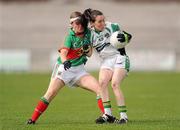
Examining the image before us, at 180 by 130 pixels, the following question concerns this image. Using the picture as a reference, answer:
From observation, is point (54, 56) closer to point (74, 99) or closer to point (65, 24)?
point (65, 24)

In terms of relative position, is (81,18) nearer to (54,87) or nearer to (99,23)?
(99,23)

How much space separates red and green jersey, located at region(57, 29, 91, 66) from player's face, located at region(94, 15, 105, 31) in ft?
0.68

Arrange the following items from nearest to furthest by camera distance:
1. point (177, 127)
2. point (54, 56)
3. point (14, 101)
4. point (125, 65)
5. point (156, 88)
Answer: point (177, 127) < point (125, 65) < point (14, 101) < point (156, 88) < point (54, 56)

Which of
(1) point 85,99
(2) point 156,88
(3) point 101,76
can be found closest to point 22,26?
(2) point 156,88

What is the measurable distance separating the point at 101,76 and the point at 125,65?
53 centimetres

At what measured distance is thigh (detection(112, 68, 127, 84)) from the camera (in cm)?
1466

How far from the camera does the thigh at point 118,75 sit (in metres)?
14.7

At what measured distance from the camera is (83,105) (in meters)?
20.1

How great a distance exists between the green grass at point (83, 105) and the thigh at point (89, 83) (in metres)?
0.69

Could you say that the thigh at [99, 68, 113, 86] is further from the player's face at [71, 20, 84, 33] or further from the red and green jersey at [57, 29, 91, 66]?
the player's face at [71, 20, 84, 33]

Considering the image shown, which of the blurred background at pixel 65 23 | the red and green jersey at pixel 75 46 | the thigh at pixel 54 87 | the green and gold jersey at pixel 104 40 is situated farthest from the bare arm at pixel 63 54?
the blurred background at pixel 65 23

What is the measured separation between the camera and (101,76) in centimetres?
1495

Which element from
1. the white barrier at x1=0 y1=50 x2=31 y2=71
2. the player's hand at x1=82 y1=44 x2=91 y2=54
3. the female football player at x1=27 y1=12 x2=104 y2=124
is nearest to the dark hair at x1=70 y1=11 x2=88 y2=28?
the female football player at x1=27 y1=12 x2=104 y2=124

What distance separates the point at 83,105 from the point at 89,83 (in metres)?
5.79
